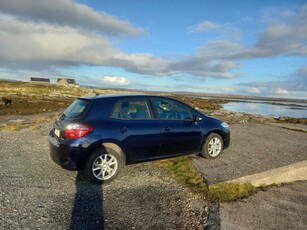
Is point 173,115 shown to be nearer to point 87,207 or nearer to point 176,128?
point 176,128

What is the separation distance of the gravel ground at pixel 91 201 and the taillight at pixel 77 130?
993 millimetres

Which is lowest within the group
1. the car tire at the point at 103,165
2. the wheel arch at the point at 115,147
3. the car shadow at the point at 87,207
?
the car shadow at the point at 87,207

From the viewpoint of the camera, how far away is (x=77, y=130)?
5.29 metres

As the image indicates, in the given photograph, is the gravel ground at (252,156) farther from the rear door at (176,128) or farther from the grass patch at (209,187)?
the rear door at (176,128)

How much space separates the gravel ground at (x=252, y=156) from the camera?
6418 millimetres

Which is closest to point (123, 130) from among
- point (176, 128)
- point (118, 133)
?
point (118, 133)

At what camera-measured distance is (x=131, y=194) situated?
509 cm

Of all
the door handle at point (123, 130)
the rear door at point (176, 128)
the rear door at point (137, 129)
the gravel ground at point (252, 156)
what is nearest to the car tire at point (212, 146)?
the gravel ground at point (252, 156)

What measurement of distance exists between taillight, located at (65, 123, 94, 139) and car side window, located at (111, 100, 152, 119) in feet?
2.00

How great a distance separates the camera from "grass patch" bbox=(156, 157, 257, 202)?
517 cm

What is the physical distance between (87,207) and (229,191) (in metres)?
2.69

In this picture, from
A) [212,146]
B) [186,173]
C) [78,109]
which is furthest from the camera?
[212,146]

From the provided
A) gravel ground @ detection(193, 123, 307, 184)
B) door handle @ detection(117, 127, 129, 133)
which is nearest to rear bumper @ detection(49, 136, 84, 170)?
door handle @ detection(117, 127, 129, 133)

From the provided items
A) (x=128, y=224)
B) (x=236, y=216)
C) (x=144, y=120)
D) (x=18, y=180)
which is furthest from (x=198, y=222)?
(x=18, y=180)
